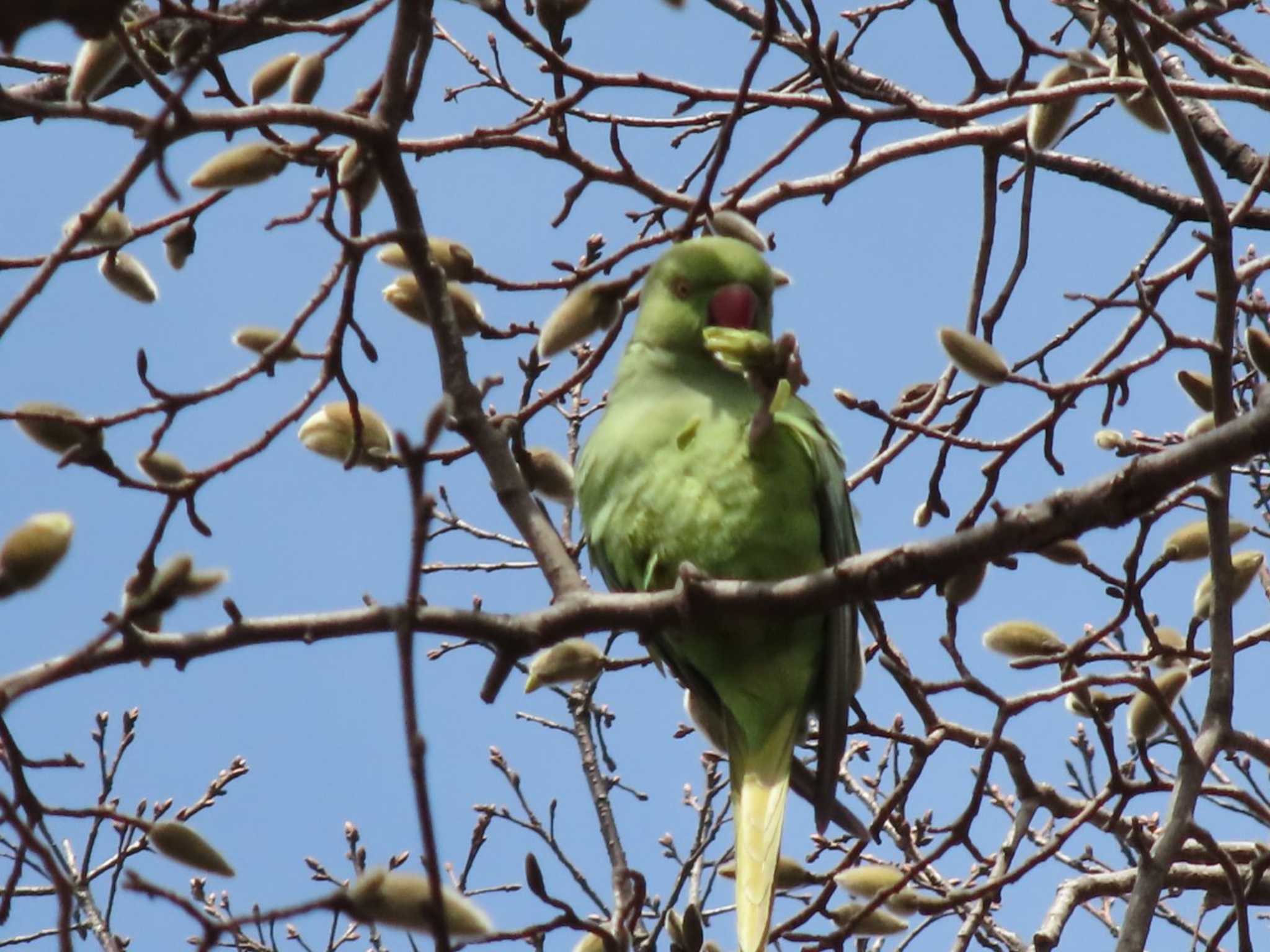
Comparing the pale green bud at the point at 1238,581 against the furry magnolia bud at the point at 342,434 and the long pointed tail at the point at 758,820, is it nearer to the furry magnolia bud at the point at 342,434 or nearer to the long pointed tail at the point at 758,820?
the long pointed tail at the point at 758,820

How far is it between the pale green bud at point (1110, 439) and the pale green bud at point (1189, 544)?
34cm

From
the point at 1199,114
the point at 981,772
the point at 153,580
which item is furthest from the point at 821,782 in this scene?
the point at 1199,114

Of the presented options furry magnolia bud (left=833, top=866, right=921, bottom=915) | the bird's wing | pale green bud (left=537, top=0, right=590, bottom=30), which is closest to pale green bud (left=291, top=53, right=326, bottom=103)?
pale green bud (left=537, top=0, right=590, bottom=30)

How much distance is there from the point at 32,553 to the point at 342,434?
3.20ft

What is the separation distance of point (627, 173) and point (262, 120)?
42.9 inches

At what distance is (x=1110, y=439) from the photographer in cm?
338

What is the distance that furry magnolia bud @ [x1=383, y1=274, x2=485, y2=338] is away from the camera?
3039 mm

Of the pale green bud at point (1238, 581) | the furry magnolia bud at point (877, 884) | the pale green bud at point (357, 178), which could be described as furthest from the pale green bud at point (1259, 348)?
the pale green bud at point (357, 178)

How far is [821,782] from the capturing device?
Answer: 337 cm

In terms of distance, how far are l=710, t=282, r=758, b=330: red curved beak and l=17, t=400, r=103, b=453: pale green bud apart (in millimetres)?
1634

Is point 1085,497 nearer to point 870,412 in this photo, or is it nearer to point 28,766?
point 870,412

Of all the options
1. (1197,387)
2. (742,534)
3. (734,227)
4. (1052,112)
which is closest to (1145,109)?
(1052,112)

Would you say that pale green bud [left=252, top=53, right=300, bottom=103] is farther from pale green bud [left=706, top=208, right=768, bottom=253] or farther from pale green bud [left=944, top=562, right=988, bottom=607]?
pale green bud [left=944, top=562, right=988, bottom=607]

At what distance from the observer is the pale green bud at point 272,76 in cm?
299
